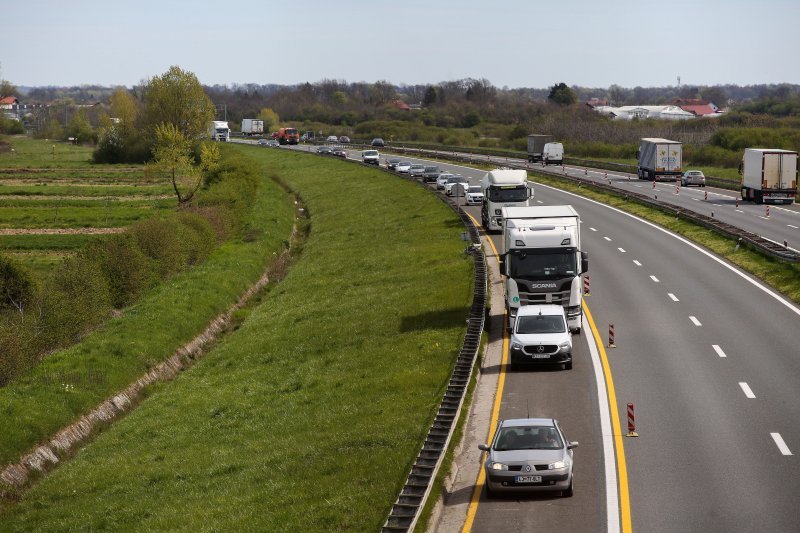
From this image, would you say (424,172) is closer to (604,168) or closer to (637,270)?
(604,168)

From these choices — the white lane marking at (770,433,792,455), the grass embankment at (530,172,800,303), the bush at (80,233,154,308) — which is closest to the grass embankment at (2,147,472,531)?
the bush at (80,233,154,308)

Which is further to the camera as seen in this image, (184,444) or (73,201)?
(73,201)

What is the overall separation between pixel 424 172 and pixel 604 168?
22.5m

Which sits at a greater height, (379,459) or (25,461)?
(379,459)

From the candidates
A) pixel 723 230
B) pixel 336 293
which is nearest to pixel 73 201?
pixel 336 293

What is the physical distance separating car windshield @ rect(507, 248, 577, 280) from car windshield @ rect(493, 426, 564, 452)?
534 inches

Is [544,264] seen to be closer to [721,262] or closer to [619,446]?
[619,446]

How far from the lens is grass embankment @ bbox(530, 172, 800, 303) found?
43.8 metres

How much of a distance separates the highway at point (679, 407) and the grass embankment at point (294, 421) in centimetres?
252

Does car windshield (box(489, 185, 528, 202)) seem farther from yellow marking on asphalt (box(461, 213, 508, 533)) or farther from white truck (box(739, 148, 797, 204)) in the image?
white truck (box(739, 148, 797, 204))

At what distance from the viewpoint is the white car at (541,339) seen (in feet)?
102

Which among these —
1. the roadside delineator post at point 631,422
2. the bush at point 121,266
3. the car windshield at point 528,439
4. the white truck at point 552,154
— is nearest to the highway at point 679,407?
the roadside delineator post at point 631,422

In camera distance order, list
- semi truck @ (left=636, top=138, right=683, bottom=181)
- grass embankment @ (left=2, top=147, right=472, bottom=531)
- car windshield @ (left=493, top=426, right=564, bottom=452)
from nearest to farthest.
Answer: car windshield @ (left=493, top=426, right=564, bottom=452) → grass embankment @ (left=2, top=147, right=472, bottom=531) → semi truck @ (left=636, top=138, right=683, bottom=181)

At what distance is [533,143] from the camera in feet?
393
